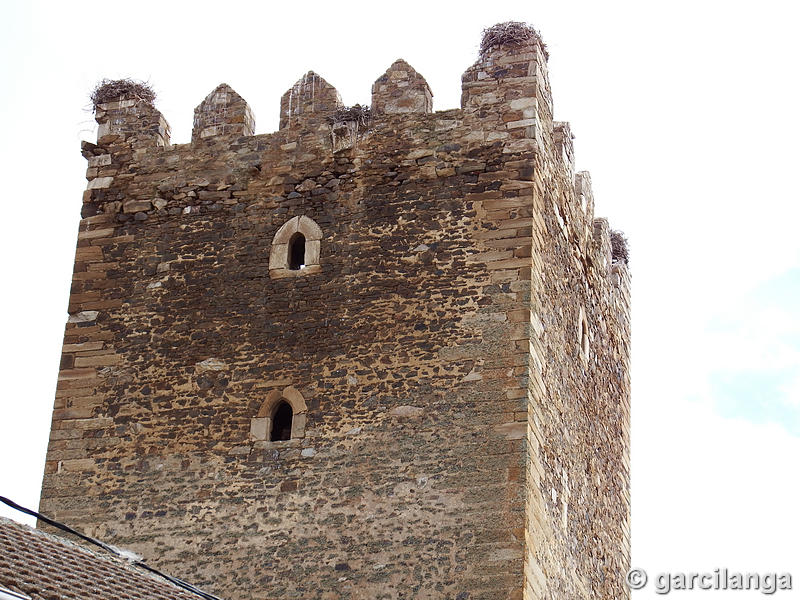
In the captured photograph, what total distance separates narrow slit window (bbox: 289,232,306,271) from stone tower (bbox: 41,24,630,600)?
2 centimetres

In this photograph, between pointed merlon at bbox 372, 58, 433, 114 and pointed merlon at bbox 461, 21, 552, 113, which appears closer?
pointed merlon at bbox 461, 21, 552, 113

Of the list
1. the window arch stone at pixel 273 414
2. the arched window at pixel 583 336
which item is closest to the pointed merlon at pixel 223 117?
the window arch stone at pixel 273 414

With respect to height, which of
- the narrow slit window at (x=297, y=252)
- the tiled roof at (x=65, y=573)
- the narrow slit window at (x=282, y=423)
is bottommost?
the tiled roof at (x=65, y=573)

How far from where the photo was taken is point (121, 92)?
17750 mm

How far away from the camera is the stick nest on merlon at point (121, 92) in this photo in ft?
58.0

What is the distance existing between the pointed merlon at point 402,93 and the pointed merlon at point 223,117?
1.23m

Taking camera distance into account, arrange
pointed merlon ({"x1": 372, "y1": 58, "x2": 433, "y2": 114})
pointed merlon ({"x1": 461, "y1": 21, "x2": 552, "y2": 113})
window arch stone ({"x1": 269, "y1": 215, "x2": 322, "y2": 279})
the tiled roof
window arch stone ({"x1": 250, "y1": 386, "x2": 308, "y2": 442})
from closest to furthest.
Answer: the tiled roof
window arch stone ({"x1": 250, "y1": 386, "x2": 308, "y2": 442})
window arch stone ({"x1": 269, "y1": 215, "x2": 322, "y2": 279})
pointed merlon ({"x1": 461, "y1": 21, "x2": 552, "y2": 113})
pointed merlon ({"x1": 372, "y1": 58, "x2": 433, "y2": 114})

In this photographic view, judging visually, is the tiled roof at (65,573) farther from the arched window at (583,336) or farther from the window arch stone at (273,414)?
the arched window at (583,336)

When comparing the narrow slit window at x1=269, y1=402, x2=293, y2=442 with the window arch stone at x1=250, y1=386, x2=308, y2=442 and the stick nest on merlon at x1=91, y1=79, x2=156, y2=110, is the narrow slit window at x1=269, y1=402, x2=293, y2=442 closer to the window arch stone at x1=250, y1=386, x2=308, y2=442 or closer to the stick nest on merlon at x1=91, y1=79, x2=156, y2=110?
the window arch stone at x1=250, y1=386, x2=308, y2=442

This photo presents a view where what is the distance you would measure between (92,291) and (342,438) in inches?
115

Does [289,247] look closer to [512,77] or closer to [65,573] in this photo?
[512,77]

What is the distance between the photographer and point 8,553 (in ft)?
36.7

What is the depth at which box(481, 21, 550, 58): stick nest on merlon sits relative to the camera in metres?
16.7

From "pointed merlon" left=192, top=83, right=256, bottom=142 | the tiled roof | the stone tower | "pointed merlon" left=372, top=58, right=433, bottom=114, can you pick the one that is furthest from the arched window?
the tiled roof
